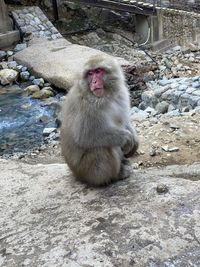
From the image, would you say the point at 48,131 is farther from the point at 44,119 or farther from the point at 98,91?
the point at 98,91

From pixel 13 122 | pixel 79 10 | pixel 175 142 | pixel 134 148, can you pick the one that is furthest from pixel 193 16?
pixel 134 148

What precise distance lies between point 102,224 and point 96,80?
1165 mm

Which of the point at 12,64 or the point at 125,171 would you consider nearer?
the point at 125,171

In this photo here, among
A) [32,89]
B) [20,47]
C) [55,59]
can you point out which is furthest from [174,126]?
[20,47]

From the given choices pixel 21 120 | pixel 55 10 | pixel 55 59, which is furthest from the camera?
pixel 55 10

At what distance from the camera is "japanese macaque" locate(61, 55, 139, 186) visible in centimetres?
393

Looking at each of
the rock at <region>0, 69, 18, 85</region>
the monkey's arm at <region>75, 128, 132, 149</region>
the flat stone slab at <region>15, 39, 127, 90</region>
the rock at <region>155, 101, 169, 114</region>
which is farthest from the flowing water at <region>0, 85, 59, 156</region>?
the monkey's arm at <region>75, 128, 132, 149</region>

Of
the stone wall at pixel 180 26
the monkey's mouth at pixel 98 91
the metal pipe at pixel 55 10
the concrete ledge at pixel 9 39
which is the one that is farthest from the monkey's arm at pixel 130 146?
the metal pipe at pixel 55 10

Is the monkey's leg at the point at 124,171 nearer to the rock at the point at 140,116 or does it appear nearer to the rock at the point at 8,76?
the rock at the point at 140,116

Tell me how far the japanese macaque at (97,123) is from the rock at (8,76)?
7347 millimetres

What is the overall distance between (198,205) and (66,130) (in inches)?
52.2

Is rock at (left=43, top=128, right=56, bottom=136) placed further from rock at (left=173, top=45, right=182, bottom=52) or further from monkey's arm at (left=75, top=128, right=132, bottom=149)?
rock at (left=173, top=45, right=182, bottom=52)

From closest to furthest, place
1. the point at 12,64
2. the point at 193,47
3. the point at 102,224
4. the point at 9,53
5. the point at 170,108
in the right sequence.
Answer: the point at 102,224
the point at 170,108
the point at 12,64
the point at 9,53
the point at 193,47

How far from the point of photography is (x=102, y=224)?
143 inches
